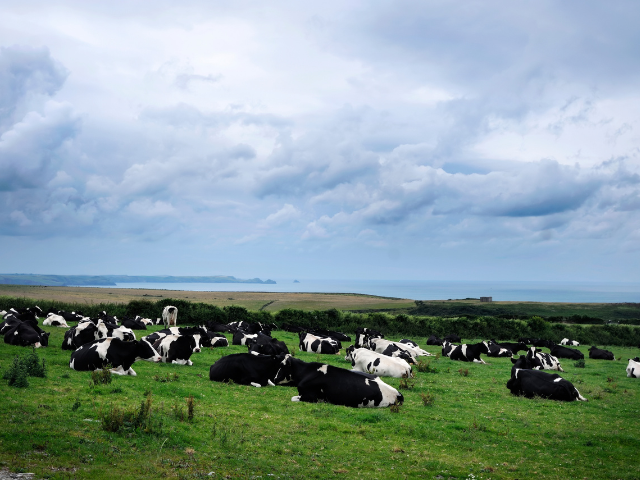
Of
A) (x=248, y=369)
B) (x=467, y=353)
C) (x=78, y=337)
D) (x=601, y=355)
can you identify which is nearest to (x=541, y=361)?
(x=467, y=353)

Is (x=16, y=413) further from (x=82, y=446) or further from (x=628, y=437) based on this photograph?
(x=628, y=437)

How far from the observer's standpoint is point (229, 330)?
118ft

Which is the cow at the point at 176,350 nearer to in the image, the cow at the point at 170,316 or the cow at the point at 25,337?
the cow at the point at 25,337

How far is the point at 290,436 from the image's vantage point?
373 inches

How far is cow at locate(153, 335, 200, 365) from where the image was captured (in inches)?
751

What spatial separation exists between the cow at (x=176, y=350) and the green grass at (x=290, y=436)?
154 inches

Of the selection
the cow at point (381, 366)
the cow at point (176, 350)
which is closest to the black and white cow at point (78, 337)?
the cow at point (176, 350)

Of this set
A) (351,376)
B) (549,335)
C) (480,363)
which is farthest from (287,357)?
(549,335)

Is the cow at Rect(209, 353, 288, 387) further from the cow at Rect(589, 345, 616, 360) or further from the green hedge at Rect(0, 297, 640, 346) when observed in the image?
the green hedge at Rect(0, 297, 640, 346)

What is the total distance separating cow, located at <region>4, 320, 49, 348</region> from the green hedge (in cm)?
2401

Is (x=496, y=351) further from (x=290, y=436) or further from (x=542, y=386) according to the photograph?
(x=290, y=436)

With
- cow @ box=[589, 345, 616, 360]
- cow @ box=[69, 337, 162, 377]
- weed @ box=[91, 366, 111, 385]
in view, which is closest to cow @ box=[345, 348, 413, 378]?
cow @ box=[69, 337, 162, 377]

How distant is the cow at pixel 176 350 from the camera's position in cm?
1908

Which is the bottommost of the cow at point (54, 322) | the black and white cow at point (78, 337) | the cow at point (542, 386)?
the cow at point (54, 322)
